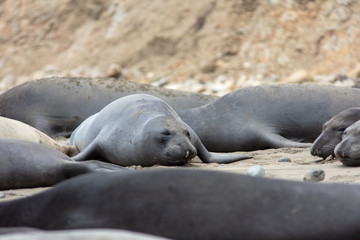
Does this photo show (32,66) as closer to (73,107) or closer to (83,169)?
(73,107)

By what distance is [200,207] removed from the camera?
2.09 meters

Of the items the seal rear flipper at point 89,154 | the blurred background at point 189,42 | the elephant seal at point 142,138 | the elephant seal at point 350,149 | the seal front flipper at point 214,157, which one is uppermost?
the elephant seal at point 350,149

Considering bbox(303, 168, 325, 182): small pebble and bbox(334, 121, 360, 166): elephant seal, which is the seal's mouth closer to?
bbox(334, 121, 360, 166): elephant seal

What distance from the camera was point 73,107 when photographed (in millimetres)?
8773

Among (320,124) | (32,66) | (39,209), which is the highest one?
(39,209)

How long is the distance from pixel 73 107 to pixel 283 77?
17.4ft

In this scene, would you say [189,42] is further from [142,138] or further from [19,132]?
[142,138]

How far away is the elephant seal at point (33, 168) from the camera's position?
4148 mm

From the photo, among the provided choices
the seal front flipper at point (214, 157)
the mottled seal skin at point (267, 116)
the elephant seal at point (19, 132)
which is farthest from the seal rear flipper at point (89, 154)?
the mottled seal skin at point (267, 116)

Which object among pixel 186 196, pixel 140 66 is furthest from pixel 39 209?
pixel 140 66

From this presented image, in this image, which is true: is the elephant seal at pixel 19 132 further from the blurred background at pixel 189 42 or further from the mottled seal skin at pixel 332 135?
the blurred background at pixel 189 42

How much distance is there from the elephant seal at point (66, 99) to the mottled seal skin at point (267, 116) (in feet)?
4.81

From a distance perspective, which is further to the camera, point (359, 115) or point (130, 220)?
point (359, 115)

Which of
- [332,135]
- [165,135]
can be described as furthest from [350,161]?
[165,135]
